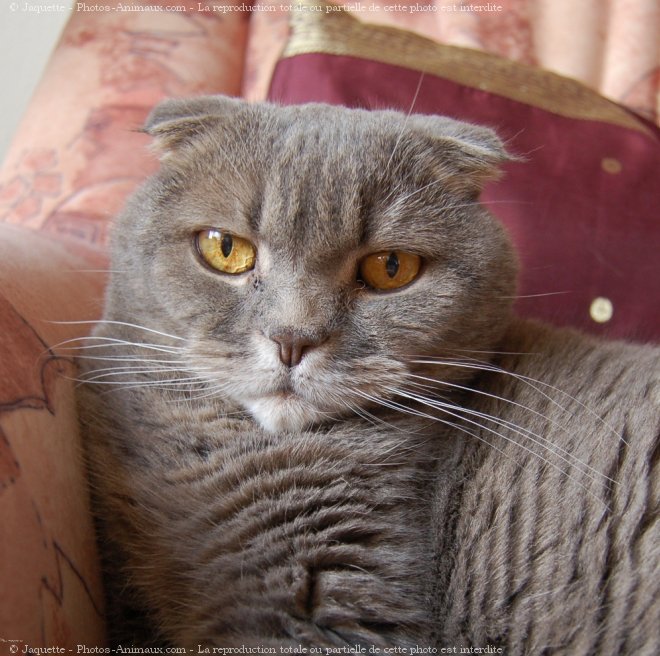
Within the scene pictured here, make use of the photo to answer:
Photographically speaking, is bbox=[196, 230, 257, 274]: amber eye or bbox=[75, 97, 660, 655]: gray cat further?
bbox=[196, 230, 257, 274]: amber eye

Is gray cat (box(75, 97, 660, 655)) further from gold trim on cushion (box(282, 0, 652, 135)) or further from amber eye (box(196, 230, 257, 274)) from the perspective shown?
gold trim on cushion (box(282, 0, 652, 135))

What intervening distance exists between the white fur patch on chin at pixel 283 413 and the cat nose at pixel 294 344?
6 cm

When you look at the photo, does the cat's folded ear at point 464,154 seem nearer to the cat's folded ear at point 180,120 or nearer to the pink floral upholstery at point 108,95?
the cat's folded ear at point 180,120

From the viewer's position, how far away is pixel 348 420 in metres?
0.86

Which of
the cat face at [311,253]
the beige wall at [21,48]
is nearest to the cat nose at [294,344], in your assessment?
the cat face at [311,253]

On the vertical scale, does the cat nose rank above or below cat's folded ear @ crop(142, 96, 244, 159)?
below

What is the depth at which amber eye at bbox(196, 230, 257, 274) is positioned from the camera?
848 mm

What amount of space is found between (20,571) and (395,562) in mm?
407

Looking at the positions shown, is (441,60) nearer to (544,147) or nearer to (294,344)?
(544,147)

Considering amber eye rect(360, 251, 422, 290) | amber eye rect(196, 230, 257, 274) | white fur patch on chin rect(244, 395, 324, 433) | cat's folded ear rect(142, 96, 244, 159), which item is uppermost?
cat's folded ear rect(142, 96, 244, 159)

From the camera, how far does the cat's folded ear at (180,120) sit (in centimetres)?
90

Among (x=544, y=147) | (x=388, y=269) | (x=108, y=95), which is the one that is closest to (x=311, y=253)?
(x=388, y=269)

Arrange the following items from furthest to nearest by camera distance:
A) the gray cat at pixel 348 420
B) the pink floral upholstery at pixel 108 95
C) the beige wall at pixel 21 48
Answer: the beige wall at pixel 21 48, the pink floral upholstery at pixel 108 95, the gray cat at pixel 348 420

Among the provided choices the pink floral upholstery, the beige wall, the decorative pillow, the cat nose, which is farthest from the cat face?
the beige wall
